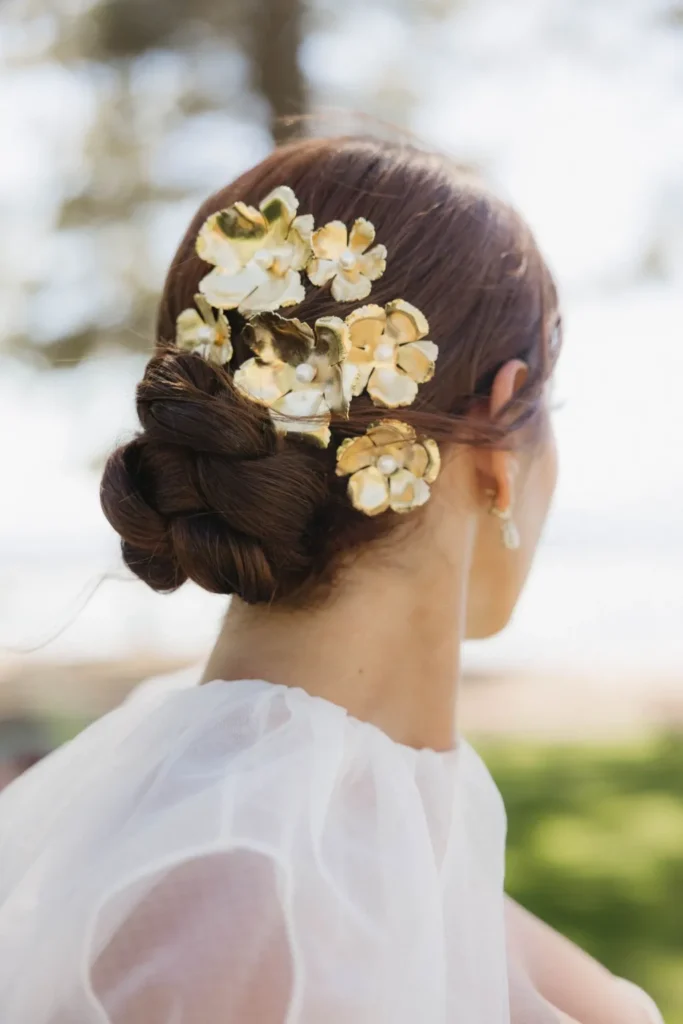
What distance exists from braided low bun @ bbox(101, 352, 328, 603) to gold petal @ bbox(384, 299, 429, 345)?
0.18m

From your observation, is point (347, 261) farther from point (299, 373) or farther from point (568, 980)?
point (568, 980)

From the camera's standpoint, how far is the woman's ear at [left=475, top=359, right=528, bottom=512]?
1.33 meters

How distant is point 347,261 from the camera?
1241 millimetres

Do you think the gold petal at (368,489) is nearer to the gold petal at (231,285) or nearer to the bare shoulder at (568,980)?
the gold petal at (231,285)

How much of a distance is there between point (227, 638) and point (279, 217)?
53 cm

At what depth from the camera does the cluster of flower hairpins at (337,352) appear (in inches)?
48.4

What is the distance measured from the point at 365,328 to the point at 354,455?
155 millimetres

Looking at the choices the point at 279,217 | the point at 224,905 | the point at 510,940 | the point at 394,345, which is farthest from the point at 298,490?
the point at 510,940

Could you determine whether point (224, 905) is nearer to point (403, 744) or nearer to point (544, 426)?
point (403, 744)

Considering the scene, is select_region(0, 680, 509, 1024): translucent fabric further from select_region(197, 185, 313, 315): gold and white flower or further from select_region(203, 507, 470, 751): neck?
select_region(197, 185, 313, 315): gold and white flower

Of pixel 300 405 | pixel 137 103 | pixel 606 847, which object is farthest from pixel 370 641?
pixel 137 103

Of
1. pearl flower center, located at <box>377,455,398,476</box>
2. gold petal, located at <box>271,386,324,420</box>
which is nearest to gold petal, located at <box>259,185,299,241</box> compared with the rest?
gold petal, located at <box>271,386,324,420</box>

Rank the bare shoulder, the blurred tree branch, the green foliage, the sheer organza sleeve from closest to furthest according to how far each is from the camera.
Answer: the sheer organza sleeve
the bare shoulder
the green foliage
the blurred tree branch

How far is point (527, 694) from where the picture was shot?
6.88 metres
